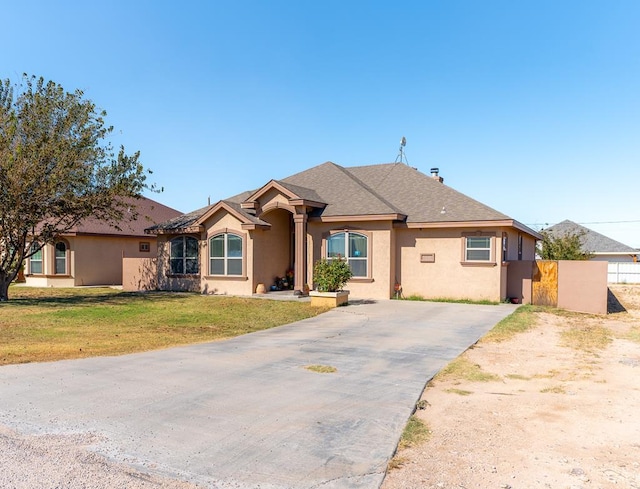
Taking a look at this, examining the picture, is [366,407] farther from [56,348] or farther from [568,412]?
[56,348]

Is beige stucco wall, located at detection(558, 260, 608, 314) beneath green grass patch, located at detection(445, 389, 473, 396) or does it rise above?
above

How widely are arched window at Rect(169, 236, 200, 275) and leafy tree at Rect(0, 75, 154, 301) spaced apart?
320cm

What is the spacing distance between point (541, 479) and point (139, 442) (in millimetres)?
4007

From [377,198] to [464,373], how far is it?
12852 millimetres

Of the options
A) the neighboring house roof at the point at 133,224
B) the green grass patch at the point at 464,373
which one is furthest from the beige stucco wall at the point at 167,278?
the green grass patch at the point at 464,373

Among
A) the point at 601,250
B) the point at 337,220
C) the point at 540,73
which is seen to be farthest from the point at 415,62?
the point at 601,250

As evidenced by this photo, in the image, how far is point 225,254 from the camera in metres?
20.5

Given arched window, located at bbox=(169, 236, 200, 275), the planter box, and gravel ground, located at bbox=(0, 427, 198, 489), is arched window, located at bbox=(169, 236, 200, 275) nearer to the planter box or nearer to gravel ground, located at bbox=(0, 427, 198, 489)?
the planter box

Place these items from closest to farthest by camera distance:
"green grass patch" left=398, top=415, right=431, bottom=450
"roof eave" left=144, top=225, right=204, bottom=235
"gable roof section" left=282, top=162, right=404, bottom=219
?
1. "green grass patch" left=398, top=415, right=431, bottom=450
2. "gable roof section" left=282, top=162, right=404, bottom=219
3. "roof eave" left=144, top=225, right=204, bottom=235

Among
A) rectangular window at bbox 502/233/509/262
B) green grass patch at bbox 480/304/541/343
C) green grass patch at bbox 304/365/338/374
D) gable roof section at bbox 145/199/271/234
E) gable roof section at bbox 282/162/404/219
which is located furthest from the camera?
gable roof section at bbox 145/199/271/234

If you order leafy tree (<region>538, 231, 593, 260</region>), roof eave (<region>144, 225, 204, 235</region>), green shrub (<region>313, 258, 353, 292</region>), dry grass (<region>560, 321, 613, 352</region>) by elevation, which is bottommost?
dry grass (<region>560, 321, 613, 352</region>)

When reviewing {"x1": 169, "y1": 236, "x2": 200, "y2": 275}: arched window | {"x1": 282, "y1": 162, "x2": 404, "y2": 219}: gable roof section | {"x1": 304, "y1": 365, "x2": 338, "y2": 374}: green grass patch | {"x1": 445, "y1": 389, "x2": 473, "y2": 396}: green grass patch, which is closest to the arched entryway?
{"x1": 282, "y1": 162, "x2": 404, "y2": 219}: gable roof section

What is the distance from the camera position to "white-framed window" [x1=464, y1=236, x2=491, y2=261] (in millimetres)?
17653

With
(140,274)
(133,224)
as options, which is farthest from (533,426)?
(133,224)
